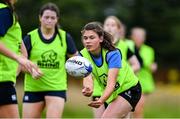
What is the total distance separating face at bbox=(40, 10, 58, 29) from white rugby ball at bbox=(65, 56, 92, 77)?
6.33 feet

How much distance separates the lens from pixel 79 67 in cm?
829

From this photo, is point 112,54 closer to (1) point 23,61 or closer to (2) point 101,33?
(2) point 101,33

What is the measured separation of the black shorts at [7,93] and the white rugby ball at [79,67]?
0.75m

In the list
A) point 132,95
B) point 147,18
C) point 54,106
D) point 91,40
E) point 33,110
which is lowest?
point 147,18

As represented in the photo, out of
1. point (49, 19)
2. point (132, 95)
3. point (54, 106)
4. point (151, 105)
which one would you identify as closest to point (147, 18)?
point (151, 105)

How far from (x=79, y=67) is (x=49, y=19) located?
2106mm

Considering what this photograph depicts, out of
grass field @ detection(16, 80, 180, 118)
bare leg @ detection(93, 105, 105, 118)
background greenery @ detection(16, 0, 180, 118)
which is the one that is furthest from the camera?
Result: background greenery @ detection(16, 0, 180, 118)

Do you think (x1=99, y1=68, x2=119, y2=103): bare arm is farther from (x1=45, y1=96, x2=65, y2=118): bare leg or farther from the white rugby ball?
(x1=45, y1=96, x2=65, y2=118): bare leg

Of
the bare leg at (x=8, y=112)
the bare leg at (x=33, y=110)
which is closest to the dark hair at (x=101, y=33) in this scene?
the bare leg at (x=8, y=112)

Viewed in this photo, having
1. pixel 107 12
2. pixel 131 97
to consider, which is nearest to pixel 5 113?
pixel 131 97

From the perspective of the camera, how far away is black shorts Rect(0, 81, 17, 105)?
25.9ft

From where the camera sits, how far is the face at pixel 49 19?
1021 cm

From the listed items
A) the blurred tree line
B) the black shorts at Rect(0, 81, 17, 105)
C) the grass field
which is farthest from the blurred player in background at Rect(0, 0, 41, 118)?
the blurred tree line

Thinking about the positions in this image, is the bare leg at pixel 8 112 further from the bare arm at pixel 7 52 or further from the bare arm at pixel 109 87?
the bare arm at pixel 109 87
